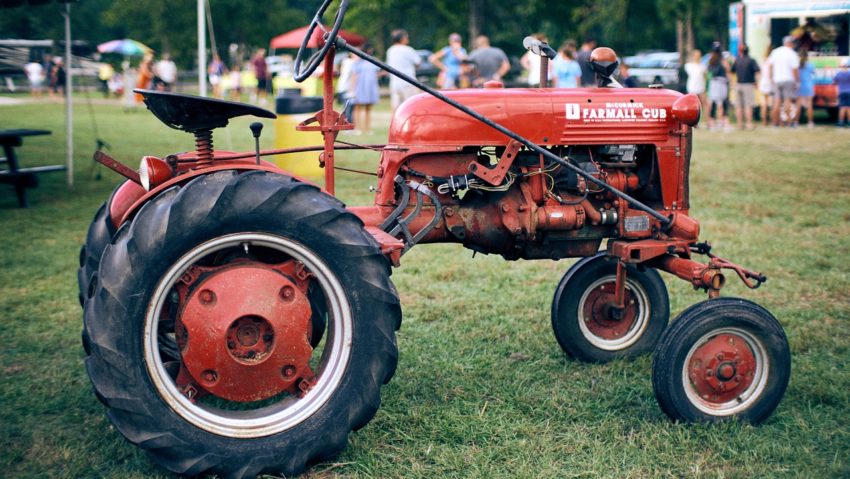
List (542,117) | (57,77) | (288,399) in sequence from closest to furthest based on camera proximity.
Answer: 1. (288,399)
2. (542,117)
3. (57,77)

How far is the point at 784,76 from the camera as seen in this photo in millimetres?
18203

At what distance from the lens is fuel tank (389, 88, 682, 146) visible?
3900 mm

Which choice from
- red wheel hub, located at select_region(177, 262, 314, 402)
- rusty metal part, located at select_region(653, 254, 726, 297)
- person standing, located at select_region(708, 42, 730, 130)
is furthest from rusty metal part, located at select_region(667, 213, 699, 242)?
person standing, located at select_region(708, 42, 730, 130)

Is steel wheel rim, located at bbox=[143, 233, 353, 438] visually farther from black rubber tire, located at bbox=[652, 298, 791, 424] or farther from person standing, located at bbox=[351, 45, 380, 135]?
person standing, located at bbox=[351, 45, 380, 135]

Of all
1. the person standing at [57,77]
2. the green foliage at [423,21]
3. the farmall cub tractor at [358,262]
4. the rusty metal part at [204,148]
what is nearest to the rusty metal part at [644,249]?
the farmall cub tractor at [358,262]

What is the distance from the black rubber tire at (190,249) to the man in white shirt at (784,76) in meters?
17.2

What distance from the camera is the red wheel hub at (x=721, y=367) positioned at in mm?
3742

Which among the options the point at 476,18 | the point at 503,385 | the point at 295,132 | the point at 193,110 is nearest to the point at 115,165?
the point at 193,110

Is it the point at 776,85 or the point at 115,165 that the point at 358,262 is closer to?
the point at 115,165

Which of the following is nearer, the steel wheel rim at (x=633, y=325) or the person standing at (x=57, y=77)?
the steel wheel rim at (x=633, y=325)

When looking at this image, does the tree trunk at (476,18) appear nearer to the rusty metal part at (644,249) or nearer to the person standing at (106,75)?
the person standing at (106,75)

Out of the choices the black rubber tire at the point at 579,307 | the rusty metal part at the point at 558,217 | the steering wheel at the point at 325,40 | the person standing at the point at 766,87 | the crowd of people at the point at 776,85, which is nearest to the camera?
the steering wheel at the point at 325,40

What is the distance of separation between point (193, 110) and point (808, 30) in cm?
2032

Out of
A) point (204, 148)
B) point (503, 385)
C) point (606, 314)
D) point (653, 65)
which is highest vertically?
point (653, 65)
